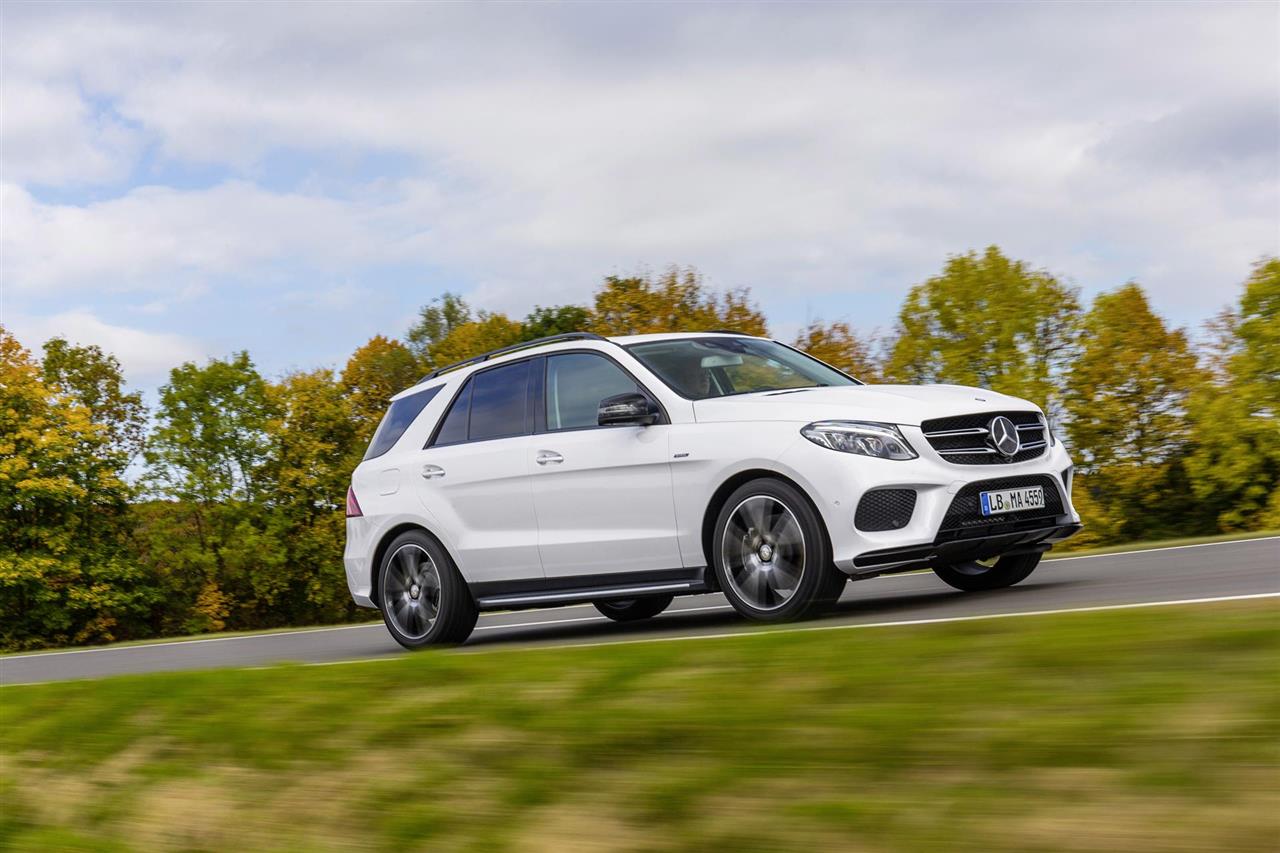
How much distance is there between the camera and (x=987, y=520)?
8.31 metres

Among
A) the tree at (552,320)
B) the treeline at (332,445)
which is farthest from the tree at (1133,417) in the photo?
the tree at (552,320)

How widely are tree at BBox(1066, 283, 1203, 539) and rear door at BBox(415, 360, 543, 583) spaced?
36.4 m

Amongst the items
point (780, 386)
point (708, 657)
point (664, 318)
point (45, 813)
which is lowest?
point (45, 813)

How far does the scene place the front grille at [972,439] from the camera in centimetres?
825

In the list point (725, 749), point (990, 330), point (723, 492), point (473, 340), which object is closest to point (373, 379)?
point (473, 340)

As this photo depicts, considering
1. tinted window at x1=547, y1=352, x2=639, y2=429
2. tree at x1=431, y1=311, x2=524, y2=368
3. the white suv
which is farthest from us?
tree at x1=431, y1=311, x2=524, y2=368

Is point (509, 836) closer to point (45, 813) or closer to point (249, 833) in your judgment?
point (249, 833)

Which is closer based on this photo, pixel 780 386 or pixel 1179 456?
pixel 780 386

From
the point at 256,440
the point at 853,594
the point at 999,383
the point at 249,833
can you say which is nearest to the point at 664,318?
the point at 999,383

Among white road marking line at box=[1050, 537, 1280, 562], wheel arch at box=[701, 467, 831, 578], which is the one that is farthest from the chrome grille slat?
white road marking line at box=[1050, 537, 1280, 562]

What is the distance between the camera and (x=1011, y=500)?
8.47 m

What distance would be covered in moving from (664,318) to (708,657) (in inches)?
1691

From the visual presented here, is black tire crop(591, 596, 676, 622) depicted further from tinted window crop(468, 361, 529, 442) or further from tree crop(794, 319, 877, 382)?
tree crop(794, 319, 877, 382)

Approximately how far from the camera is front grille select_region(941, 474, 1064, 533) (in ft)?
26.7
